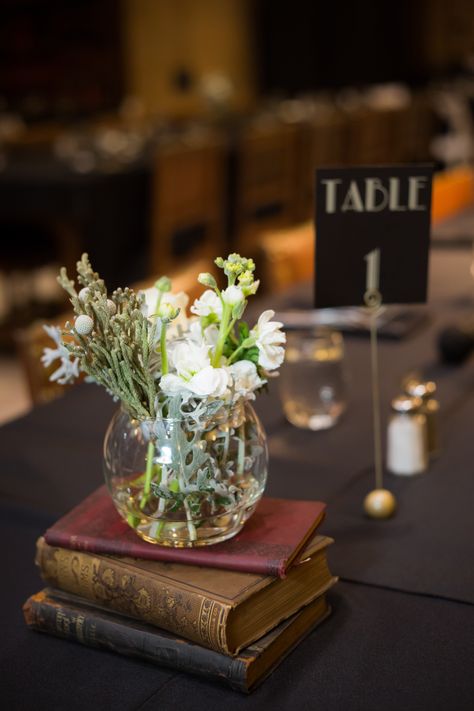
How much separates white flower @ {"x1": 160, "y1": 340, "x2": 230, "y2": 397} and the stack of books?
17cm

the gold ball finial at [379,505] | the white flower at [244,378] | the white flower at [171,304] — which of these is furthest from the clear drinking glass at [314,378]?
the white flower at [244,378]

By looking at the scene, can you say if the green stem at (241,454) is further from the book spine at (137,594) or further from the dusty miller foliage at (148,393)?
the book spine at (137,594)

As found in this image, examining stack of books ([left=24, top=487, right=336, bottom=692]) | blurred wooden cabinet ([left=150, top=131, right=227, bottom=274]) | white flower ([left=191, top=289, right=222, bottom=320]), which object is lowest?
blurred wooden cabinet ([left=150, top=131, right=227, bottom=274])

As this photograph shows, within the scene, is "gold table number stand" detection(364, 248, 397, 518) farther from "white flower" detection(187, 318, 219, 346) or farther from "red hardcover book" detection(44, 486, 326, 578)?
"white flower" detection(187, 318, 219, 346)

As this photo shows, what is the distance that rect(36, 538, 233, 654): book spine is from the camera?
856 mm

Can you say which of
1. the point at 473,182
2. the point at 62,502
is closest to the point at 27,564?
the point at 62,502

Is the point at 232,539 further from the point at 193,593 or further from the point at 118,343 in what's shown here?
the point at 118,343

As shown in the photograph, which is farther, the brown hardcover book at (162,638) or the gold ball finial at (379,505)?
the gold ball finial at (379,505)

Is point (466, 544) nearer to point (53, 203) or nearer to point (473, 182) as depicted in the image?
point (473, 182)

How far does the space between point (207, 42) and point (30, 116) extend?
326 cm

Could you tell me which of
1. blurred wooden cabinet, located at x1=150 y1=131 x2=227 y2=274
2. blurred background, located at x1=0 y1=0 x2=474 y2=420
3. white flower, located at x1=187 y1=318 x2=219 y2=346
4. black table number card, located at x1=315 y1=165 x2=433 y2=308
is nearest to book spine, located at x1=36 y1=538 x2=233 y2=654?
white flower, located at x1=187 y1=318 x2=219 y2=346

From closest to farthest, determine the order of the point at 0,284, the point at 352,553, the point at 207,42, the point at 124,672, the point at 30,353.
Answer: the point at 124,672 → the point at 352,553 → the point at 30,353 → the point at 0,284 → the point at 207,42

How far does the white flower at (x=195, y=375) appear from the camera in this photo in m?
0.86

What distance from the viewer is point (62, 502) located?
4.14ft
